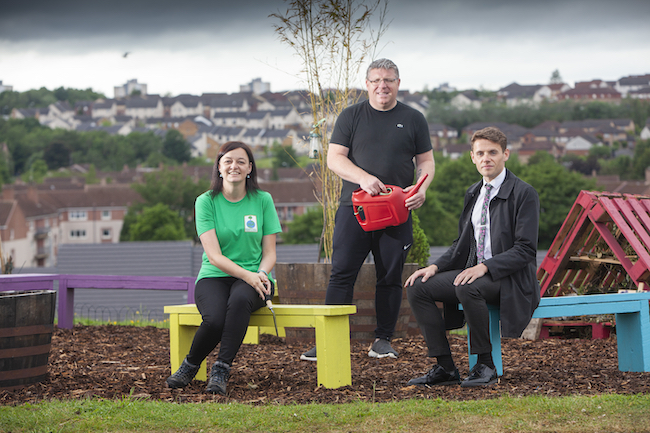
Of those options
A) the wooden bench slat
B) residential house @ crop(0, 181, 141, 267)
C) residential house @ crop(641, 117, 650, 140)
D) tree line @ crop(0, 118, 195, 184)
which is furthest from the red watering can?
tree line @ crop(0, 118, 195, 184)

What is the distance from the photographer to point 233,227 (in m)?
3.99

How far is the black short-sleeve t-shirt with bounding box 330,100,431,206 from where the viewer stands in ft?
14.8

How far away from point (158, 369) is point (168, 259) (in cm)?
2556

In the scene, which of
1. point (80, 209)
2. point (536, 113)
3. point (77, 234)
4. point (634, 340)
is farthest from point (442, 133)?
point (634, 340)

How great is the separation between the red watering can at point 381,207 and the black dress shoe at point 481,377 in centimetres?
104

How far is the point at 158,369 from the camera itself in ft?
14.7

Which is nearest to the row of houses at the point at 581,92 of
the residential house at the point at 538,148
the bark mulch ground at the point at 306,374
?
the residential house at the point at 538,148

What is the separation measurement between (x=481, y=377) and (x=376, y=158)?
5.09 ft

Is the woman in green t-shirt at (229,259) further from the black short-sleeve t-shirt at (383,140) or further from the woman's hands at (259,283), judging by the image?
the black short-sleeve t-shirt at (383,140)

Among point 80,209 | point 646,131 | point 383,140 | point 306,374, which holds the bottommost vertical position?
point 306,374

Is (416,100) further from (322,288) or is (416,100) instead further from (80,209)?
(322,288)

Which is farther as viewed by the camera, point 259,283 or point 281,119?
point 281,119

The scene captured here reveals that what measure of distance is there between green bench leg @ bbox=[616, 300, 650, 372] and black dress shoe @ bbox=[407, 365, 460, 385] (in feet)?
3.45

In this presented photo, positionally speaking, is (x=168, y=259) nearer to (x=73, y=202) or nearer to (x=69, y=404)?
(x=69, y=404)
